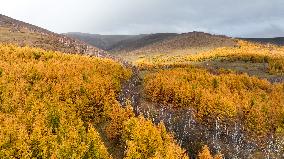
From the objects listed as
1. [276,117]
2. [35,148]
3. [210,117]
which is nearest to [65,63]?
[210,117]

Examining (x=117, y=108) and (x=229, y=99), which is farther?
(x=229, y=99)

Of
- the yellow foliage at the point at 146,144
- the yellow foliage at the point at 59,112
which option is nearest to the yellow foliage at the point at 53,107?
the yellow foliage at the point at 59,112

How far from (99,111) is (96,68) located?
5179 cm

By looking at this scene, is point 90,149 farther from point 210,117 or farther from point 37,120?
point 210,117

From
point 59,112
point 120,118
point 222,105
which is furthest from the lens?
point 222,105

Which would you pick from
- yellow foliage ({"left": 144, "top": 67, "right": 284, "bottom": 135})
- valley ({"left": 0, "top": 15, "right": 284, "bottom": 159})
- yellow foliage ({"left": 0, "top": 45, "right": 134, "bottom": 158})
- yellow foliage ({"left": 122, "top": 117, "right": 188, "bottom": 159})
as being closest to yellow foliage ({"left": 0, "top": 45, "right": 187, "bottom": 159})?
yellow foliage ({"left": 0, "top": 45, "right": 134, "bottom": 158})

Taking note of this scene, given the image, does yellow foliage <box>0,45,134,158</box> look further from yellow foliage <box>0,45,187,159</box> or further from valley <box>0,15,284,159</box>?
valley <box>0,15,284,159</box>

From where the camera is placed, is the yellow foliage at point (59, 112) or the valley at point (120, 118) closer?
the yellow foliage at point (59, 112)

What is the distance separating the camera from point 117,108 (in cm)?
13875

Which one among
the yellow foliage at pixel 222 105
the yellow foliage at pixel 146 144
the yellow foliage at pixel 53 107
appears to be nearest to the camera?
the yellow foliage at pixel 53 107

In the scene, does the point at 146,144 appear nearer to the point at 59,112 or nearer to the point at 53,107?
the point at 59,112

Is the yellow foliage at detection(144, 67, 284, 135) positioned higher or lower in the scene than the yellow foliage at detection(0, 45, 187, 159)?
lower

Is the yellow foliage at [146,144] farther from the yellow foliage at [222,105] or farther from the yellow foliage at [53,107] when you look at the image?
the yellow foliage at [222,105]

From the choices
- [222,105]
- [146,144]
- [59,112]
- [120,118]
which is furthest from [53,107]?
[222,105]
